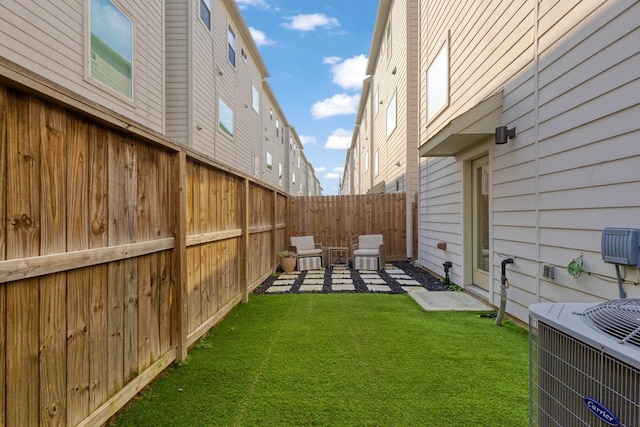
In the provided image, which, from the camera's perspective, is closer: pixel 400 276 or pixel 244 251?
pixel 244 251

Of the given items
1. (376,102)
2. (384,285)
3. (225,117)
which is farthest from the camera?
(376,102)

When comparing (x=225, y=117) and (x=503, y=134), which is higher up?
(x=225, y=117)

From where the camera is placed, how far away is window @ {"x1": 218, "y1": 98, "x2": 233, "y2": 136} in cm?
947

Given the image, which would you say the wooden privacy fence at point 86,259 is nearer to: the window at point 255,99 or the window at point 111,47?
the window at point 111,47

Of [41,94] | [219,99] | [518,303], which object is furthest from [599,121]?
[219,99]

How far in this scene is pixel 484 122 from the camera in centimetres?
415

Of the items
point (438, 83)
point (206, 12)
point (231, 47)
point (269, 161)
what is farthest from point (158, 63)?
point (269, 161)

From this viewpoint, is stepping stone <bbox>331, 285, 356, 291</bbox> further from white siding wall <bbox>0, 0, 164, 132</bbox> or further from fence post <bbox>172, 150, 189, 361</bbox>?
white siding wall <bbox>0, 0, 164, 132</bbox>

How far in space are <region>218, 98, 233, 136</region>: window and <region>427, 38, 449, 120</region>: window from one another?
218 inches

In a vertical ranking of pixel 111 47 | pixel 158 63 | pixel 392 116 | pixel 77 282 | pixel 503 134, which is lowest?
pixel 77 282

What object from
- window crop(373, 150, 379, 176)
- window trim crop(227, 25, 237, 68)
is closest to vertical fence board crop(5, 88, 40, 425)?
window trim crop(227, 25, 237, 68)

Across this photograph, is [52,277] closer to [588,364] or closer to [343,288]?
[588,364]

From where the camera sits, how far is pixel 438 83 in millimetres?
6562

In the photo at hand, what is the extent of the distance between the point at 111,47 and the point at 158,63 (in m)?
1.49
